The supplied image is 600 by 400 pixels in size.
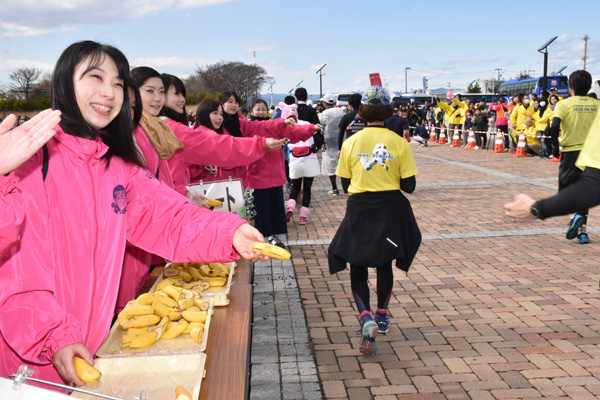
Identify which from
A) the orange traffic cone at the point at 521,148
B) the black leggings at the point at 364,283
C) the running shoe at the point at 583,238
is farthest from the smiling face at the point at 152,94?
the orange traffic cone at the point at 521,148

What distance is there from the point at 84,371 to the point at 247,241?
728 millimetres

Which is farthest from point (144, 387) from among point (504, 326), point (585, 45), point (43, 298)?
point (585, 45)

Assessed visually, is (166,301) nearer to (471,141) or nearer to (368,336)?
(368,336)

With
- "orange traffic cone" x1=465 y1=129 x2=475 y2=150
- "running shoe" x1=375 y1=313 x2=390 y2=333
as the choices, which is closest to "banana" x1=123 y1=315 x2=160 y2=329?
"running shoe" x1=375 y1=313 x2=390 y2=333

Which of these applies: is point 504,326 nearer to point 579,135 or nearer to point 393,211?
point 393,211

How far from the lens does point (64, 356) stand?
1.74 meters

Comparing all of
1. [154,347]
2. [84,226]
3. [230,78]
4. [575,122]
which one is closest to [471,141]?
[575,122]

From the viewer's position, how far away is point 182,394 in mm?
1757

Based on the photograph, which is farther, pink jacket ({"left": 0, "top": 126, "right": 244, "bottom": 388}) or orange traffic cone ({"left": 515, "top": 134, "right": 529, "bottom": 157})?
orange traffic cone ({"left": 515, "top": 134, "right": 529, "bottom": 157})

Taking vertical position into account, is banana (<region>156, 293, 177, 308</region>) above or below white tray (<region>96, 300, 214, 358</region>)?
above

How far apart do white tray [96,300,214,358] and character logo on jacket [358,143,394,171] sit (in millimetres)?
2130

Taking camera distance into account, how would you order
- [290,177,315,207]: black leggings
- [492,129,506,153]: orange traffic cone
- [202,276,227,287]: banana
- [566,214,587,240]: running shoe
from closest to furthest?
[202,276,227,287]: banana < [566,214,587,240]: running shoe < [290,177,315,207]: black leggings < [492,129,506,153]: orange traffic cone

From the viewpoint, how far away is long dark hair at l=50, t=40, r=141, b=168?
2094mm

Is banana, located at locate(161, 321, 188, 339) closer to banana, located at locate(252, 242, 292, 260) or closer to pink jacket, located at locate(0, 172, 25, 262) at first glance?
banana, located at locate(252, 242, 292, 260)
